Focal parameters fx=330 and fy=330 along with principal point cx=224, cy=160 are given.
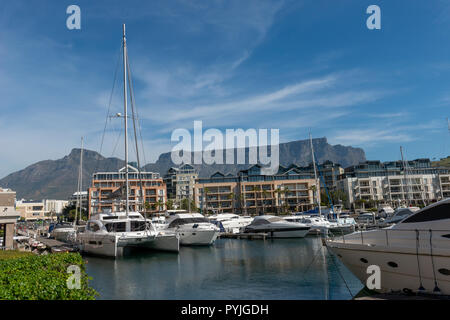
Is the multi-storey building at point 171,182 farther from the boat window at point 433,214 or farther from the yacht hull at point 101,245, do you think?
the boat window at point 433,214

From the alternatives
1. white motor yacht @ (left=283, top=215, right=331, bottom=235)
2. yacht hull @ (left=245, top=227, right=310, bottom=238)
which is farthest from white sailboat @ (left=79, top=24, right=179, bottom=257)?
white motor yacht @ (left=283, top=215, right=331, bottom=235)

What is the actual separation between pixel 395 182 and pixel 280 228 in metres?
81.3

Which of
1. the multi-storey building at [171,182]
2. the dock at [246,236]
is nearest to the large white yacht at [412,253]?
the dock at [246,236]

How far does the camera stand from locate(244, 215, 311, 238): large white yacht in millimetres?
45688

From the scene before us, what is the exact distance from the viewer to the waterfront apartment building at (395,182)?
106 meters

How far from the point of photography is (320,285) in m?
17.3

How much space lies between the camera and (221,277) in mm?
20766

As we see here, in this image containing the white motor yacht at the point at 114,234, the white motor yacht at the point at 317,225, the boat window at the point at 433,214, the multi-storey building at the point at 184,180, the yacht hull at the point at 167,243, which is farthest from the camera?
the multi-storey building at the point at 184,180

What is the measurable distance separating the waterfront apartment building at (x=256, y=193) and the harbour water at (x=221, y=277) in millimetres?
73634

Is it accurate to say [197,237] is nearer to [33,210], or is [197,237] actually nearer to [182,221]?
[182,221]

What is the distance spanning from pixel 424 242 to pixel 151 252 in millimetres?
25452

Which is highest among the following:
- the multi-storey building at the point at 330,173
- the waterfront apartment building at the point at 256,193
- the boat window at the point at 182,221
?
the multi-storey building at the point at 330,173
